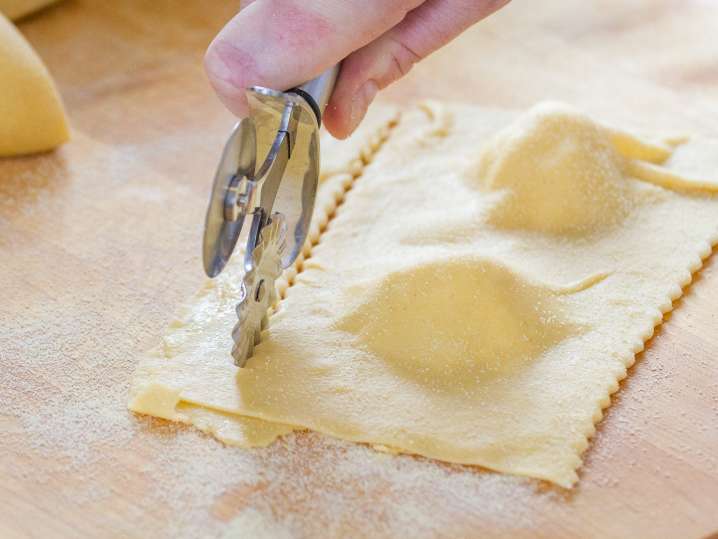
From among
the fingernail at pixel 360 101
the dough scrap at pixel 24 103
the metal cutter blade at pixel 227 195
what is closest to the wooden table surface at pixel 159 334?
the dough scrap at pixel 24 103

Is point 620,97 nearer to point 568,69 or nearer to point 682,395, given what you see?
point 568,69

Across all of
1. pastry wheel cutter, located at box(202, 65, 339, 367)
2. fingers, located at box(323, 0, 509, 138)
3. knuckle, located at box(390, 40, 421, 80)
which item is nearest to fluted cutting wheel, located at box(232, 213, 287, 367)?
pastry wheel cutter, located at box(202, 65, 339, 367)

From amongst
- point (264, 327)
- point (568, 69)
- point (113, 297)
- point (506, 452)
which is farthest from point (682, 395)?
point (568, 69)

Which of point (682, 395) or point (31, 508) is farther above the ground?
point (682, 395)

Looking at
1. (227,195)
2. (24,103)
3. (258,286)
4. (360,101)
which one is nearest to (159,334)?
(258,286)

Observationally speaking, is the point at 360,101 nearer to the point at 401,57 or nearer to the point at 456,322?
the point at 401,57
